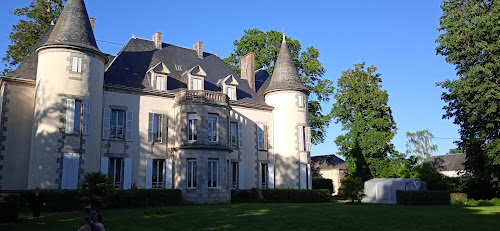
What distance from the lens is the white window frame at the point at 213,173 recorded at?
2536 centimetres

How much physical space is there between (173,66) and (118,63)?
406cm

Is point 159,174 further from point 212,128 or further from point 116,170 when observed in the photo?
point 212,128

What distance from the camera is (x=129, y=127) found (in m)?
25.6

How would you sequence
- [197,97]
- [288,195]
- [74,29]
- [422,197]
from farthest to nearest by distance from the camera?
[288,195] < [197,97] < [422,197] < [74,29]

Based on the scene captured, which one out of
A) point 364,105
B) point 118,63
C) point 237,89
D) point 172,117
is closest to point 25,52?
point 118,63

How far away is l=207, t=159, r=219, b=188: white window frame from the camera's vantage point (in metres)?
25.4

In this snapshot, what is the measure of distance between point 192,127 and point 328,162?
2866 centimetres

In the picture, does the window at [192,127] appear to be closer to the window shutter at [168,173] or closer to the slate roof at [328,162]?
the window shutter at [168,173]

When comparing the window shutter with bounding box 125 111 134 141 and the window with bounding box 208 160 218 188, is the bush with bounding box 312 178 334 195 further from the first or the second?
the window shutter with bounding box 125 111 134 141

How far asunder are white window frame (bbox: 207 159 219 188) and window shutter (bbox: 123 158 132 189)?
15.1 feet

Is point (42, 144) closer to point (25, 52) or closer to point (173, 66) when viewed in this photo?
point (173, 66)

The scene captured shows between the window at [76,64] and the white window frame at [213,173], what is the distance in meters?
8.99

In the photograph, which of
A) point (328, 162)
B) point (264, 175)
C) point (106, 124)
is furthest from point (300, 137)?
point (328, 162)

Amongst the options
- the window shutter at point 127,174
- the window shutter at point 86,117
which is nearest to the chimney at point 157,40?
the window shutter at point 86,117
